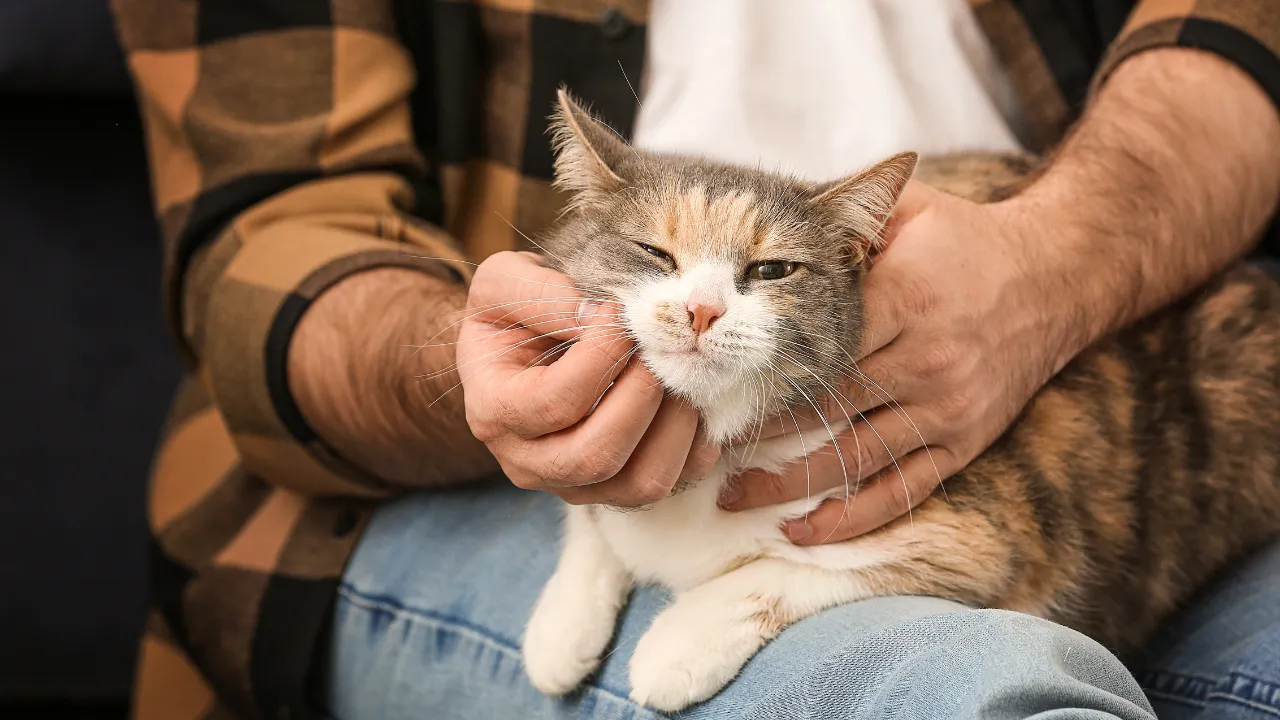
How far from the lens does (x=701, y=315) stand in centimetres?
95

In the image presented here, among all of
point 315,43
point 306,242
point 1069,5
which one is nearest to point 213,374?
point 306,242

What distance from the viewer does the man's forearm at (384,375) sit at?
4.30 ft

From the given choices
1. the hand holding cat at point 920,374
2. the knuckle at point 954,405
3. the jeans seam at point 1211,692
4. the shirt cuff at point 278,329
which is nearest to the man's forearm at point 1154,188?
the hand holding cat at point 920,374

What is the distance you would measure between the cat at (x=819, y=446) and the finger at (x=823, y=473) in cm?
1

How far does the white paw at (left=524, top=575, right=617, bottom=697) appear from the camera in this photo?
1.16 meters

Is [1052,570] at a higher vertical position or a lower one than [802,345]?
lower

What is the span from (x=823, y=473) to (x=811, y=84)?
0.81 m

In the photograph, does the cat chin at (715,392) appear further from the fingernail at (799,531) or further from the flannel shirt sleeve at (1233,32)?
the flannel shirt sleeve at (1233,32)

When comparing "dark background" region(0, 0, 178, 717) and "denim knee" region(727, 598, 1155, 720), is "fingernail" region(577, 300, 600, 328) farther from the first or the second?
"dark background" region(0, 0, 178, 717)

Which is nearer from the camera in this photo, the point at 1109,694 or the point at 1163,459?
the point at 1109,694

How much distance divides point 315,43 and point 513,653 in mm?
1017

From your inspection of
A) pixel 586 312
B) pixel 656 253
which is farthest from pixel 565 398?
pixel 656 253

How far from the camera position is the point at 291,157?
153 centimetres

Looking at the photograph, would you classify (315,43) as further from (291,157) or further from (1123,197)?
(1123,197)
